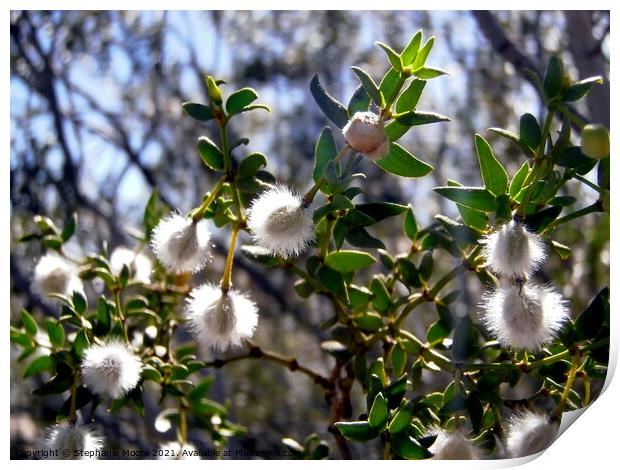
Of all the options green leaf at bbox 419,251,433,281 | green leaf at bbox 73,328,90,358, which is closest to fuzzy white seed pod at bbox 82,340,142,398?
green leaf at bbox 73,328,90,358

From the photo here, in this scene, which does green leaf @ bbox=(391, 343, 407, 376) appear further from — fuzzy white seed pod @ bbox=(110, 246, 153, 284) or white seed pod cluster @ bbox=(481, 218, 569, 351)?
fuzzy white seed pod @ bbox=(110, 246, 153, 284)

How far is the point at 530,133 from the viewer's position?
410 mm

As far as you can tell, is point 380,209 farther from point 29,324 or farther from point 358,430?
point 29,324

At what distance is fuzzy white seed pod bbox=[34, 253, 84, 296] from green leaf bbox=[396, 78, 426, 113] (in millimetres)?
301

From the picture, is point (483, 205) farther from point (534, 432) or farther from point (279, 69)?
point (279, 69)

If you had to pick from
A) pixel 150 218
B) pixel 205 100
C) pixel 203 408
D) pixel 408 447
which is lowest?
pixel 408 447

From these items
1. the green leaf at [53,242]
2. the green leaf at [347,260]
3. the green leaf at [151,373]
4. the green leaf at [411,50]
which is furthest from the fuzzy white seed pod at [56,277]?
the green leaf at [411,50]

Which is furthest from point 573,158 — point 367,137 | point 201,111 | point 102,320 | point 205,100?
point 205,100

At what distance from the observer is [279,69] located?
0.84 metres

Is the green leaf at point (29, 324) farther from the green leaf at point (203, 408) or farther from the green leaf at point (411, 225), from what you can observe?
the green leaf at point (411, 225)

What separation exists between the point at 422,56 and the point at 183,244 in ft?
0.62

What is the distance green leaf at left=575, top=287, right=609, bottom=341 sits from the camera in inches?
17.3

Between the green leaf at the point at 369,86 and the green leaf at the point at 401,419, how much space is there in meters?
0.18

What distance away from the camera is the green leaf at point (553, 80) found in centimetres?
40
